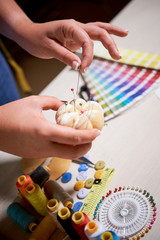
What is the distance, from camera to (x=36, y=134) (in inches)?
26.1

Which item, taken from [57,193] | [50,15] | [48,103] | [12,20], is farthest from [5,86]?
[50,15]

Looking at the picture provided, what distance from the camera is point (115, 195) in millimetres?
783

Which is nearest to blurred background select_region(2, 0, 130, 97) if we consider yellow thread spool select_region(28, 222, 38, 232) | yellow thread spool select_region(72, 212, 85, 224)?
yellow thread spool select_region(28, 222, 38, 232)

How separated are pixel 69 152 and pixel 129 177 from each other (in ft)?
0.78

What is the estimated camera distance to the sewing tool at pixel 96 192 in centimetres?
78

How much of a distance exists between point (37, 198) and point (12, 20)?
29.6 inches

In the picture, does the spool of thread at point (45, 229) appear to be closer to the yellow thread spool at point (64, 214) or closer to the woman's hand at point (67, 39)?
the yellow thread spool at point (64, 214)

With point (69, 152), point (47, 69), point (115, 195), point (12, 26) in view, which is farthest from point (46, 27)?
point (47, 69)

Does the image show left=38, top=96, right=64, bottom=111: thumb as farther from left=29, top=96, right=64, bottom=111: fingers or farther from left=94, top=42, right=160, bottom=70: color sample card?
left=94, top=42, right=160, bottom=70: color sample card

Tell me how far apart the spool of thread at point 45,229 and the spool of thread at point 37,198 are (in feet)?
0.12

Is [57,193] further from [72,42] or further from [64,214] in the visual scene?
[72,42]

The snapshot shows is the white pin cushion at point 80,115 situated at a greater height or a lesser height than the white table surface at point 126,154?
greater

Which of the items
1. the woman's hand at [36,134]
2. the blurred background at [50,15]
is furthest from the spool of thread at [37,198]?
the blurred background at [50,15]

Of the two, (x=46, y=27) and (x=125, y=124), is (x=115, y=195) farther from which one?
(x=46, y=27)
